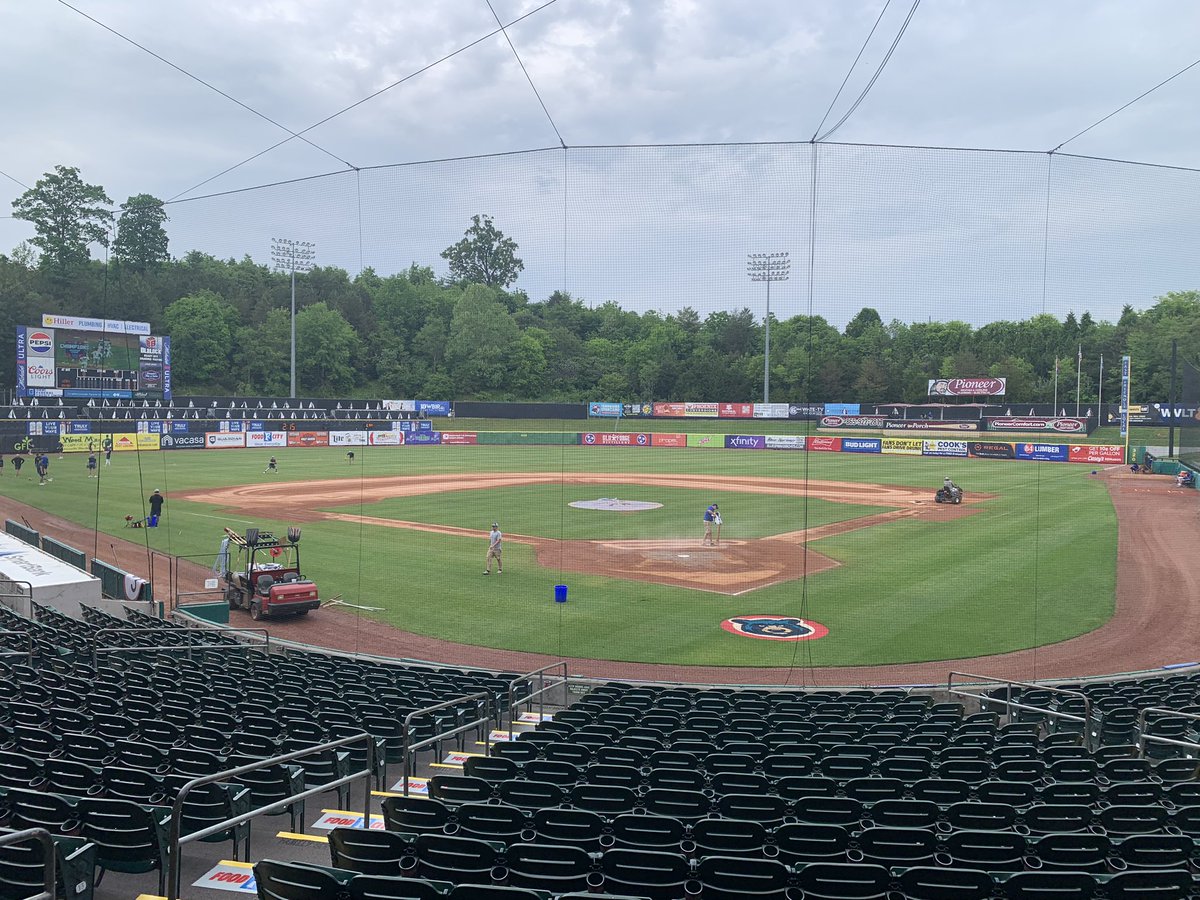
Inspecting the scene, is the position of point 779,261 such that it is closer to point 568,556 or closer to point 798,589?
point 798,589

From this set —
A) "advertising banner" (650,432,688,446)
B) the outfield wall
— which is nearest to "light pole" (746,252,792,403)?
the outfield wall

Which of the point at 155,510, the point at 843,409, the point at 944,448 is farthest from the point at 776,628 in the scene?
the point at 944,448

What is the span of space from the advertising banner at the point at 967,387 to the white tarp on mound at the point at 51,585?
22505 millimetres

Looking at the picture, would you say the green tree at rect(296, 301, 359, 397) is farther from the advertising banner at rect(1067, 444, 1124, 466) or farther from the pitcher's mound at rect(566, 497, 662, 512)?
the advertising banner at rect(1067, 444, 1124, 466)

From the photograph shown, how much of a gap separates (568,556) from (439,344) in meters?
7.93

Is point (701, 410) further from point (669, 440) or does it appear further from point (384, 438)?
point (384, 438)

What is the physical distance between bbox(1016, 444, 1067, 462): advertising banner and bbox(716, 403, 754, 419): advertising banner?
2793 centimetres

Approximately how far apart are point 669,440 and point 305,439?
30.6 meters

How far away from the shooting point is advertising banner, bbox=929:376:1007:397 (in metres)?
24.5

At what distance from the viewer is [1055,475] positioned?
4891 cm

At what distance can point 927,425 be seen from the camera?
174 ft

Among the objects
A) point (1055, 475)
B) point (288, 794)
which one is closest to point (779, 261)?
point (288, 794)

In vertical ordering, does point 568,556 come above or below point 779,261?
below

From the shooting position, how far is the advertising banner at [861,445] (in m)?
60.9
